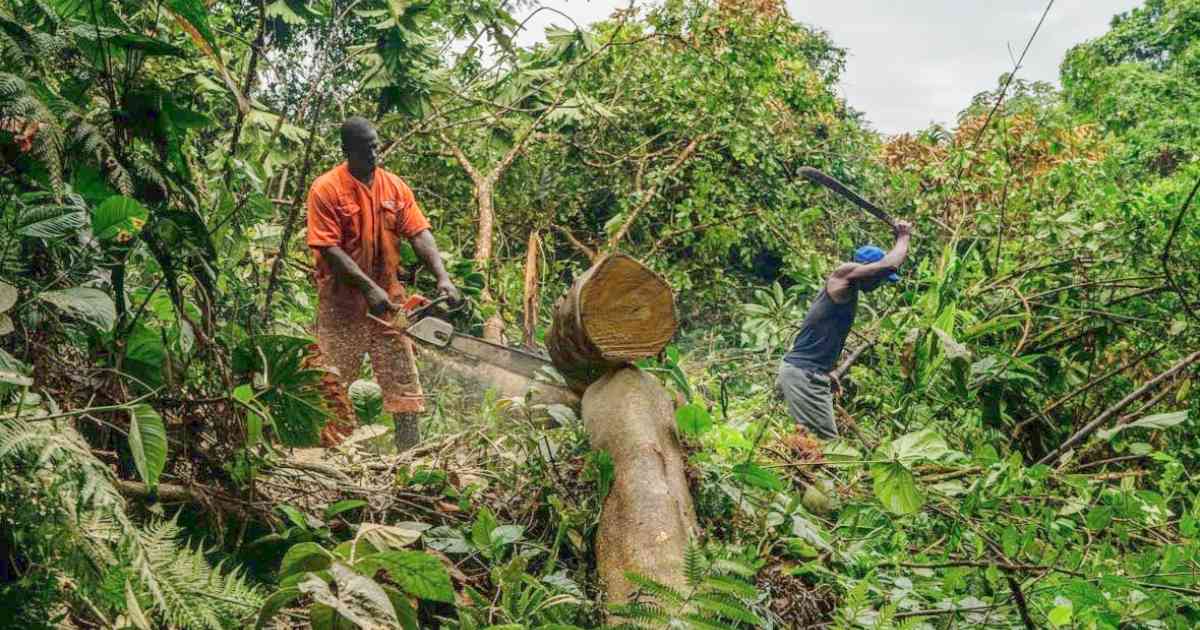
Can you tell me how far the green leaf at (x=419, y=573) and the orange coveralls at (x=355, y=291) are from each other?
304 cm

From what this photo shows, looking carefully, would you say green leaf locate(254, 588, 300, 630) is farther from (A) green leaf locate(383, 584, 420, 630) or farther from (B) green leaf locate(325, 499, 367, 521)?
(B) green leaf locate(325, 499, 367, 521)

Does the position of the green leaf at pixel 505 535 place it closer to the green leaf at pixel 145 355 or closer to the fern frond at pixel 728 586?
the fern frond at pixel 728 586

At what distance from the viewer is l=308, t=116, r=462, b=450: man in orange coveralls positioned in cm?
505

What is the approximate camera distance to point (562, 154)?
10.3 metres

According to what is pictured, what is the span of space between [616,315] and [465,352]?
2319 millimetres

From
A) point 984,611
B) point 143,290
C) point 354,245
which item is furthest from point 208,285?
point 354,245

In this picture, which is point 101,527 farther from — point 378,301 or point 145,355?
point 378,301

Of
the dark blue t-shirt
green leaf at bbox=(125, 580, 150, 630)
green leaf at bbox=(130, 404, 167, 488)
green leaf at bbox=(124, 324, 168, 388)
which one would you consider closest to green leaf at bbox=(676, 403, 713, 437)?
green leaf at bbox=(124, 324, 168, 388)

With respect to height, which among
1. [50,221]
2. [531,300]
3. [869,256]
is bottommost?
[531,300]

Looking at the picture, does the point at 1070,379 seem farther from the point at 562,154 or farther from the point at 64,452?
the point at 562,154

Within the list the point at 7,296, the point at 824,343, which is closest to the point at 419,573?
the point at 7,296

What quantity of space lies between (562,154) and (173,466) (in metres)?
8.16

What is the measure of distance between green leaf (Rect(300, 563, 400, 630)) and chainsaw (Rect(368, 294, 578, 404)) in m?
2.88

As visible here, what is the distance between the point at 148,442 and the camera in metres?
1.90
